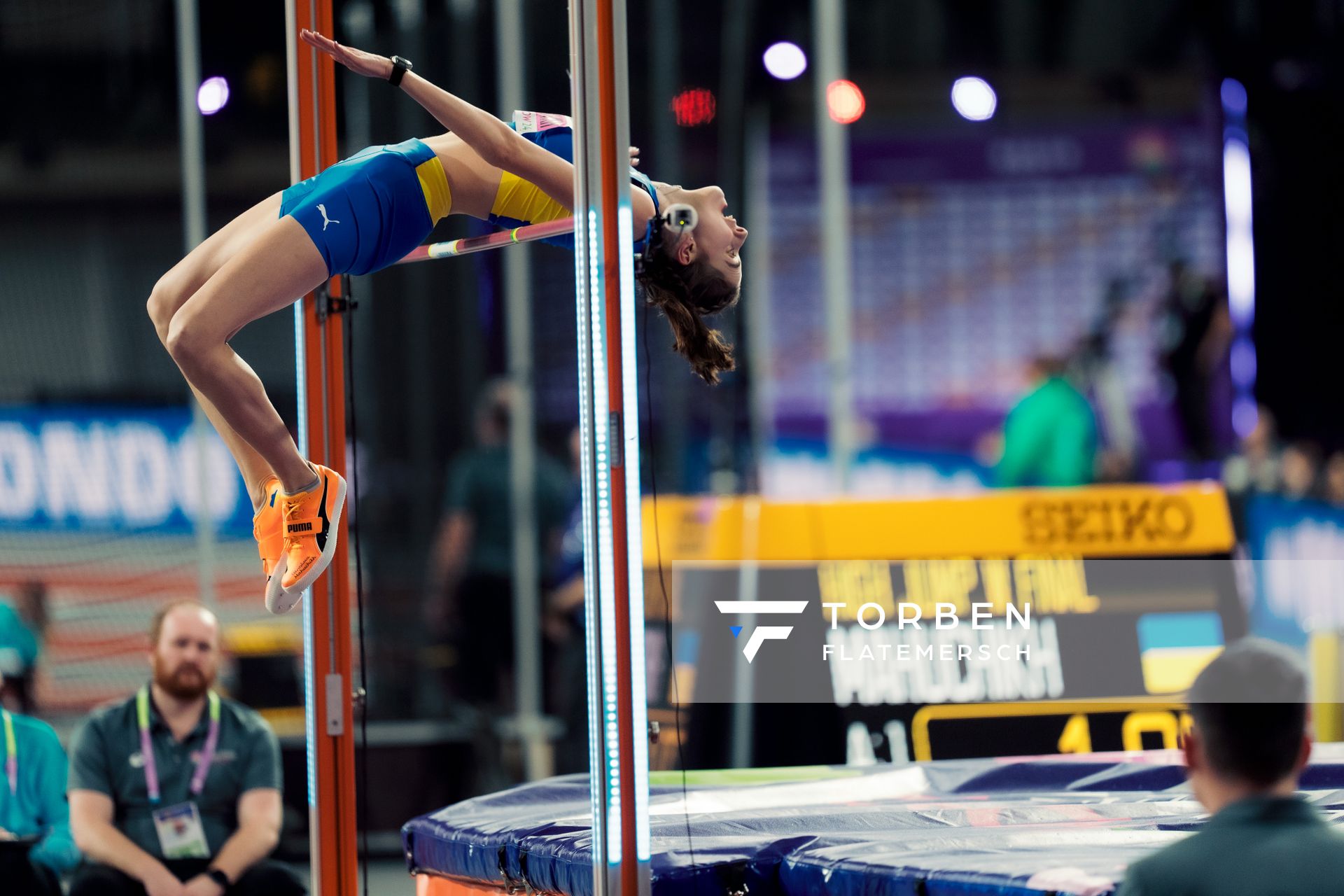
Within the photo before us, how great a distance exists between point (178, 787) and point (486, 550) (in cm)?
279

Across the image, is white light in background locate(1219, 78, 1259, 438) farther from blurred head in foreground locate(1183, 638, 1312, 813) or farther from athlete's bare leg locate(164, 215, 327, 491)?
blurred head in foreground locate(1183, 638, 1312, 813)

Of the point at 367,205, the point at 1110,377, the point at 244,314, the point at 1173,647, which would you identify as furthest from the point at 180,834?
the point at 1110,377

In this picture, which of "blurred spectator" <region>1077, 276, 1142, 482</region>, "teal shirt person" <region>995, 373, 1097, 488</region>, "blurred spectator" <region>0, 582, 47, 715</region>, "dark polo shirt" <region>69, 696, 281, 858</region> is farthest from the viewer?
"blurred spectator" <region>1077, 276, 1142, 482</region>

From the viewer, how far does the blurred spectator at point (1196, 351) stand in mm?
9312

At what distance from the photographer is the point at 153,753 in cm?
447

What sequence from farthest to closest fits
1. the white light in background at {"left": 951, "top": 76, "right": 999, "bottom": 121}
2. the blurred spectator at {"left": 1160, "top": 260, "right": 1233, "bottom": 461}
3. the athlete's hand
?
the blurred spectator at {"left": 1160, "top": 260, "right": 1233, "bottom": 461}, the white light in background at {"left": 951, "top": 76, "right": 999, "bottom": 121}, the athlete's hand

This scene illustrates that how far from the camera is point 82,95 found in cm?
694

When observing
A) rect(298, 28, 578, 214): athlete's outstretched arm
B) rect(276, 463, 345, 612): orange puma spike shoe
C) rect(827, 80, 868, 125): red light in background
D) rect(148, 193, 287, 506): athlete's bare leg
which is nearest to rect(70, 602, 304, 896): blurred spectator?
rect(276, 463, 345, 612): orange puma spike shoe

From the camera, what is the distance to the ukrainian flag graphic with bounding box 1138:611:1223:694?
532 cm

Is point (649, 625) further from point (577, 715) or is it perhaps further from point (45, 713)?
point (45, 713)

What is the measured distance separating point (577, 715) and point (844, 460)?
1647 millimetres

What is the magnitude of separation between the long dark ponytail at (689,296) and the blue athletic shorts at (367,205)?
46cm

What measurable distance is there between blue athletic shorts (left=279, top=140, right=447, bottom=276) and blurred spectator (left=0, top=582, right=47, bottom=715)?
3132 mm

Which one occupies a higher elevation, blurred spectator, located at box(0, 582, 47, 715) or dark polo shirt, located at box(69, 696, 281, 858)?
blurred spectator, located at box(0, 582, 47, 715)
